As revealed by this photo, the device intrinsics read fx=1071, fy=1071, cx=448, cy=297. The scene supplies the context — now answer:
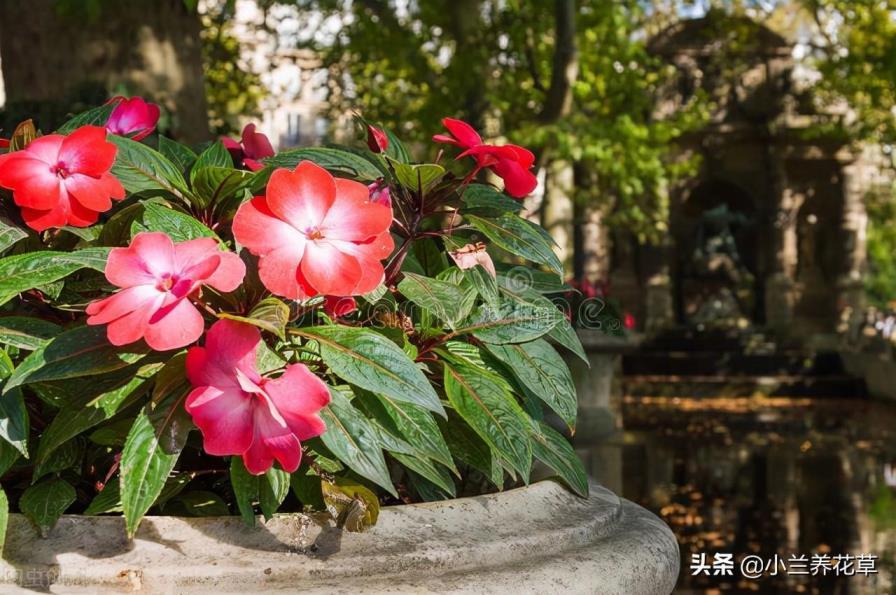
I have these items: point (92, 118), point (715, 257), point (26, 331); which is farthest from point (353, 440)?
point (715, 257)

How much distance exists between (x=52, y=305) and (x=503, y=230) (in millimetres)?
725

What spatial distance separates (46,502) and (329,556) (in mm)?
414

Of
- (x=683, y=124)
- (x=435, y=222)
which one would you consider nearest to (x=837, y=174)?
(x=683, y=124)

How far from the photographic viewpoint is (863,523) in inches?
277

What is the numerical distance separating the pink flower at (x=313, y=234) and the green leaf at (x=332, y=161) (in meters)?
0.30

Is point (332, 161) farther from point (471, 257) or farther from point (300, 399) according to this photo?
point (300, 399)

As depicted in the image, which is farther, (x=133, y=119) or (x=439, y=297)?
(x=133, y=119)

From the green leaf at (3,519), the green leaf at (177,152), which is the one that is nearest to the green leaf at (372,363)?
the green leaf at (3,519)

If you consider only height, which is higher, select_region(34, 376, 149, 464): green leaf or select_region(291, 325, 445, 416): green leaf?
select_region(291, 325, 445, 416): green leaf

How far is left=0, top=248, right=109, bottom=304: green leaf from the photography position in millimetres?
1462

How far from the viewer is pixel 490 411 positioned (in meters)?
1.66

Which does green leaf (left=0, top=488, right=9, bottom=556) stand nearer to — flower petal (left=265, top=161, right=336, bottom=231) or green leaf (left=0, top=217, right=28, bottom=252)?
green leaf (left=0, top=217, right=28, bottom=252)

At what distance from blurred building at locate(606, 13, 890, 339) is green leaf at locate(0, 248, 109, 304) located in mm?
29425

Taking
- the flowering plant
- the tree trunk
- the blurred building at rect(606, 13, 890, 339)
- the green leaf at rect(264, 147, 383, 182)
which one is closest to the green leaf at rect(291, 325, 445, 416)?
the flowering plant
